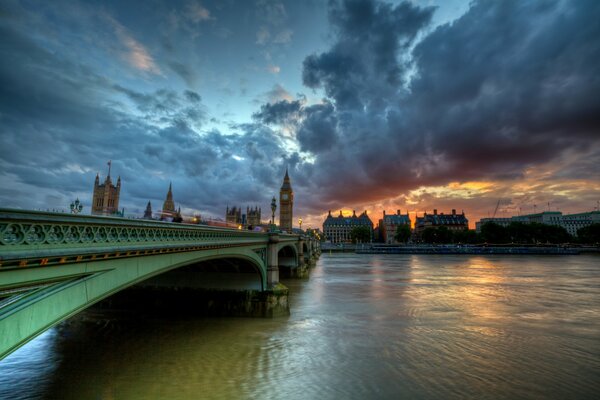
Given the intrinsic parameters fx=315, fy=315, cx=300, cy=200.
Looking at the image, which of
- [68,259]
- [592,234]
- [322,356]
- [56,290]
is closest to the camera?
[56,290]

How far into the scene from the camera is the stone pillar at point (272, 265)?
25858 mm

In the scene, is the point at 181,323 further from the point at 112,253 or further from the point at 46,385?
the point at 112,253

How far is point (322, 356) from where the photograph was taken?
1595 cm

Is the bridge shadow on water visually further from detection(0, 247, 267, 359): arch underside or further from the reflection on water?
detection(0, 247, 267, 359): arch underside

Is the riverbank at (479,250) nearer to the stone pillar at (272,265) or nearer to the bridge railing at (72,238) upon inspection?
the stone pillar at (272,265)

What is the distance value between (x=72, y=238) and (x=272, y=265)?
797 inches

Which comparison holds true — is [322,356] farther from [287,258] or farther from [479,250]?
[479,250]

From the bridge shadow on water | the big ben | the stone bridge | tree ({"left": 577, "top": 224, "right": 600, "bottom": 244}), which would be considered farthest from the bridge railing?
tree ({"left": 577, "top": 224, "right": 600, "bottom": 244})

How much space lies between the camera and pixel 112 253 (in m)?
8.71

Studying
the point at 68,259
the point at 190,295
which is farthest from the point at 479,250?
the point at 68,259

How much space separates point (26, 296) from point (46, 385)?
373 inches

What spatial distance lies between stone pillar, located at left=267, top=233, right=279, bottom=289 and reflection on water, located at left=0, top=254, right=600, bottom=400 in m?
3.30

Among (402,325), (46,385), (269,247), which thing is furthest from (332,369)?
(269,247)

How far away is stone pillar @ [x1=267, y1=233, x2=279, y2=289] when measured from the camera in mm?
25858
